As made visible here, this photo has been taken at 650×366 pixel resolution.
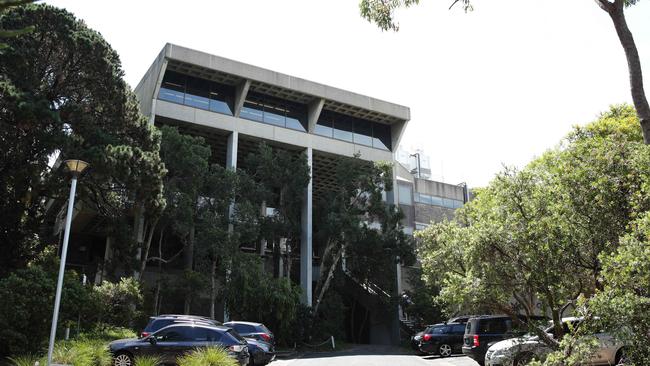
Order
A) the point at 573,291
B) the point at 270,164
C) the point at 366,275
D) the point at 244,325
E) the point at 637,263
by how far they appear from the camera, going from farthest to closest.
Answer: the point at 366,275 < the point at 270,164 < the point at 244,325 < the point at 573,291 < the point at 637,263

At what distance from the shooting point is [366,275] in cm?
3250

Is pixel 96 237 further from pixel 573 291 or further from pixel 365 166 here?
pixel 573 291

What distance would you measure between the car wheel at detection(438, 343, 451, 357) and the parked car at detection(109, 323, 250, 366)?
1039 cm

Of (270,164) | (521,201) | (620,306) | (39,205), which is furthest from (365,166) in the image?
(620,306)

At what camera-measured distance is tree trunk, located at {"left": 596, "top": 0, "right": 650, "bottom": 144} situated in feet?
32.4

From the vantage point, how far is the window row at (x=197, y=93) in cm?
3070

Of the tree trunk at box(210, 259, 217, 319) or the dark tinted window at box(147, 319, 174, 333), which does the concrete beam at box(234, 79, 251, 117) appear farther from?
the dark tinted window at box(147, 319, 174, 333)

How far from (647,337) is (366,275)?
25299mm

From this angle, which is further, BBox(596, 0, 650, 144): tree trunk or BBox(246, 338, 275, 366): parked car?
BBox(246, 338, 275, 366): parked car

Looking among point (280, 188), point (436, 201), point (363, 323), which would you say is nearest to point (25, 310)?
point (280, 188)

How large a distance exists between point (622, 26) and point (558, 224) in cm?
457

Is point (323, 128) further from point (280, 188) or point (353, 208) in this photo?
point (353, 208)

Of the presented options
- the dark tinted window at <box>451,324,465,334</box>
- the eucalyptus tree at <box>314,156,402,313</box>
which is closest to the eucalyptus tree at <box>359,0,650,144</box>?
the dark tinted window at <box>451,324,465,334</box>

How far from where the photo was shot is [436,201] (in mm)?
44938
